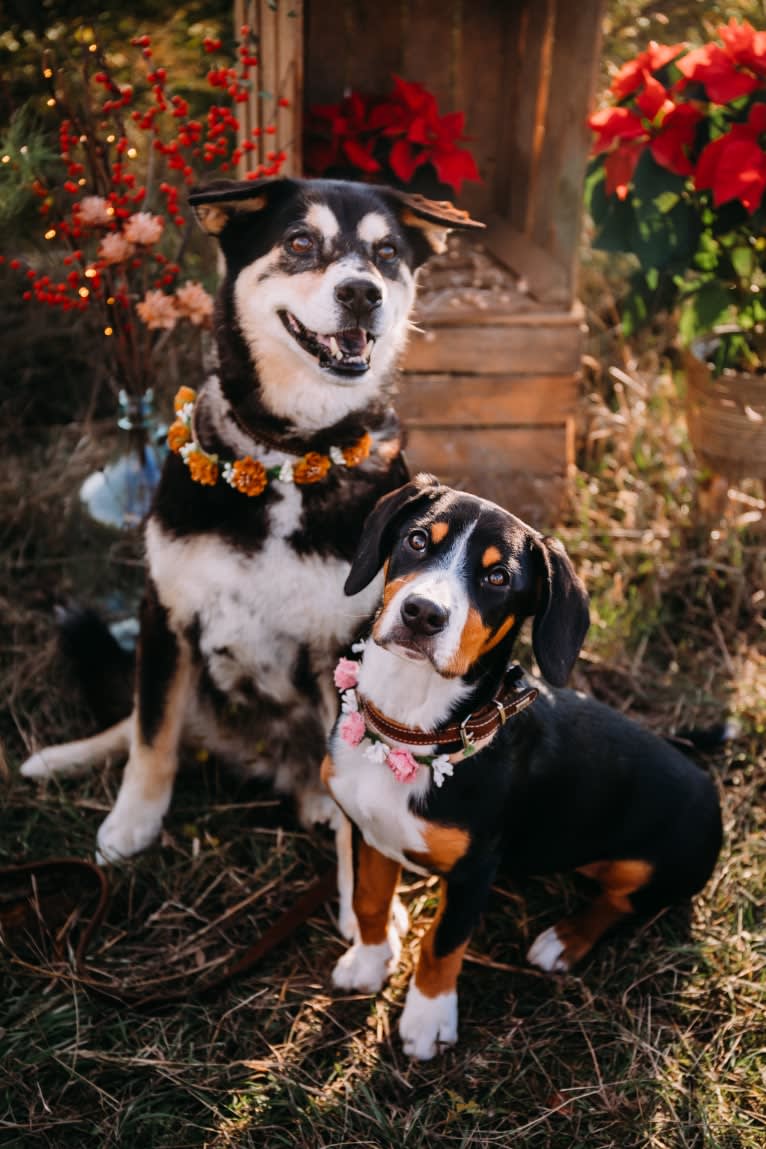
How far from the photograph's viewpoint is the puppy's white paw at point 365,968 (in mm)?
2408

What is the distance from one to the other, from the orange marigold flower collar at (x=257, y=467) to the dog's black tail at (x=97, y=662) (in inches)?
29.2

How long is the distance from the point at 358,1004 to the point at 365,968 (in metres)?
0.08

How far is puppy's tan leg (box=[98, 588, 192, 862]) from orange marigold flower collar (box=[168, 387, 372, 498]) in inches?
13.3

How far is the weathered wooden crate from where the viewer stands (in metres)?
3.70

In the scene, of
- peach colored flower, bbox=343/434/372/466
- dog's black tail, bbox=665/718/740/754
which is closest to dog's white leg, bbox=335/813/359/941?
peach colored flower, bbox=343/434/372/466

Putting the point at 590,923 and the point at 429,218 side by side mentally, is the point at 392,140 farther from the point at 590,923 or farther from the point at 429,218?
the point at 590,923

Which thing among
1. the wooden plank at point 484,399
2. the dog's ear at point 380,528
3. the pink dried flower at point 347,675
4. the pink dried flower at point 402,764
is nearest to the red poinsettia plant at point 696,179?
the wooden plank at point 484,399

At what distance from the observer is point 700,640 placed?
3654 mm

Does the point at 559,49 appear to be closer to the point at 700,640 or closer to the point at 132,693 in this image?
the point at 700,640

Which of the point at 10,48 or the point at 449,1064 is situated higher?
the point at 10,48

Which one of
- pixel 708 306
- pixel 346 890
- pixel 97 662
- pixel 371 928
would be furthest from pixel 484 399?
pixel 371 928

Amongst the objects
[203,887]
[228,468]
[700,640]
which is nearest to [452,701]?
[228,468]

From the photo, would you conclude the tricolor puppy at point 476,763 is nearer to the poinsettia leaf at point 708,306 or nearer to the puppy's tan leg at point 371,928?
the puppy's tan leg at point 371,928

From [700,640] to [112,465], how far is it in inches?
82.6
